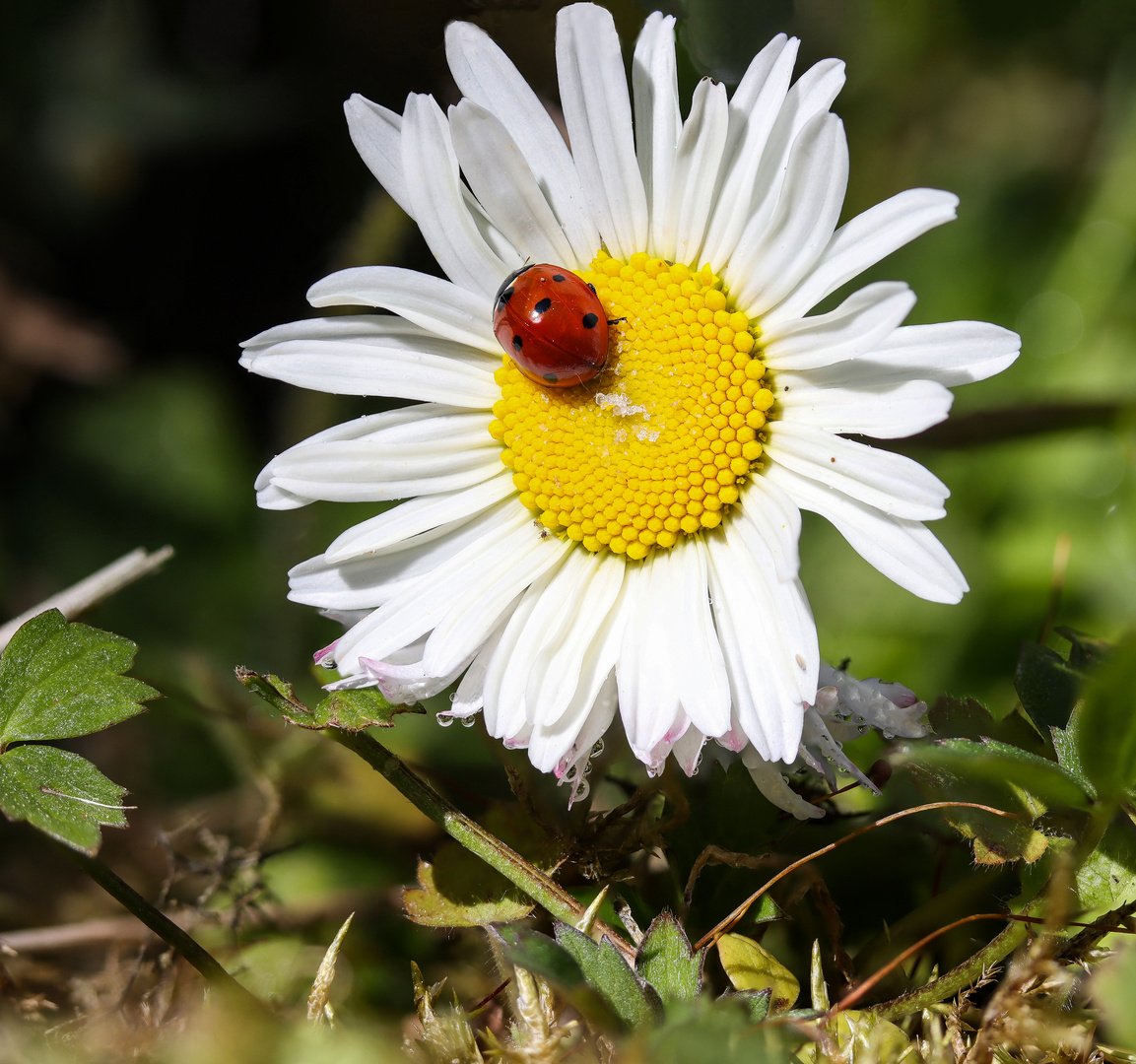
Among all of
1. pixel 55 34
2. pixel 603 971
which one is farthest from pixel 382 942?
pixel 55 34

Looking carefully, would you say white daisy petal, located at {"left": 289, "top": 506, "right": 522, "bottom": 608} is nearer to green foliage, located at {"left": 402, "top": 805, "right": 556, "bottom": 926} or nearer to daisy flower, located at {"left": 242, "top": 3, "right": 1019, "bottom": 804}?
daisy flower, located at {"left": 242, "top": 3, "right": 1019, "bottom": 804}

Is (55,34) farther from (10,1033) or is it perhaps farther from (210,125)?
(10,1033)

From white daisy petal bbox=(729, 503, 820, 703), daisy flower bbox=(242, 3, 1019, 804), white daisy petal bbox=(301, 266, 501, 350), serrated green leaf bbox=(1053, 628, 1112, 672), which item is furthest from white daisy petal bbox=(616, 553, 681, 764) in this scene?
serrated green leaf bbox=(1053, 628, 1112, 672)

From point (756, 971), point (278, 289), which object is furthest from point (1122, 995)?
point (278, 289)

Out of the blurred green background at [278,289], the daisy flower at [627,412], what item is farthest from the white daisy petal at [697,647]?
the blurred green background at [278,289]

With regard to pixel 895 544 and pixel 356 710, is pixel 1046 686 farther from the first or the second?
pixel 356 710

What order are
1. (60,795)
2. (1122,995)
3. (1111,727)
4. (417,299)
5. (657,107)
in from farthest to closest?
(417,299) < (657,107) < (60,795) < (1111,727) < (1122,995)
